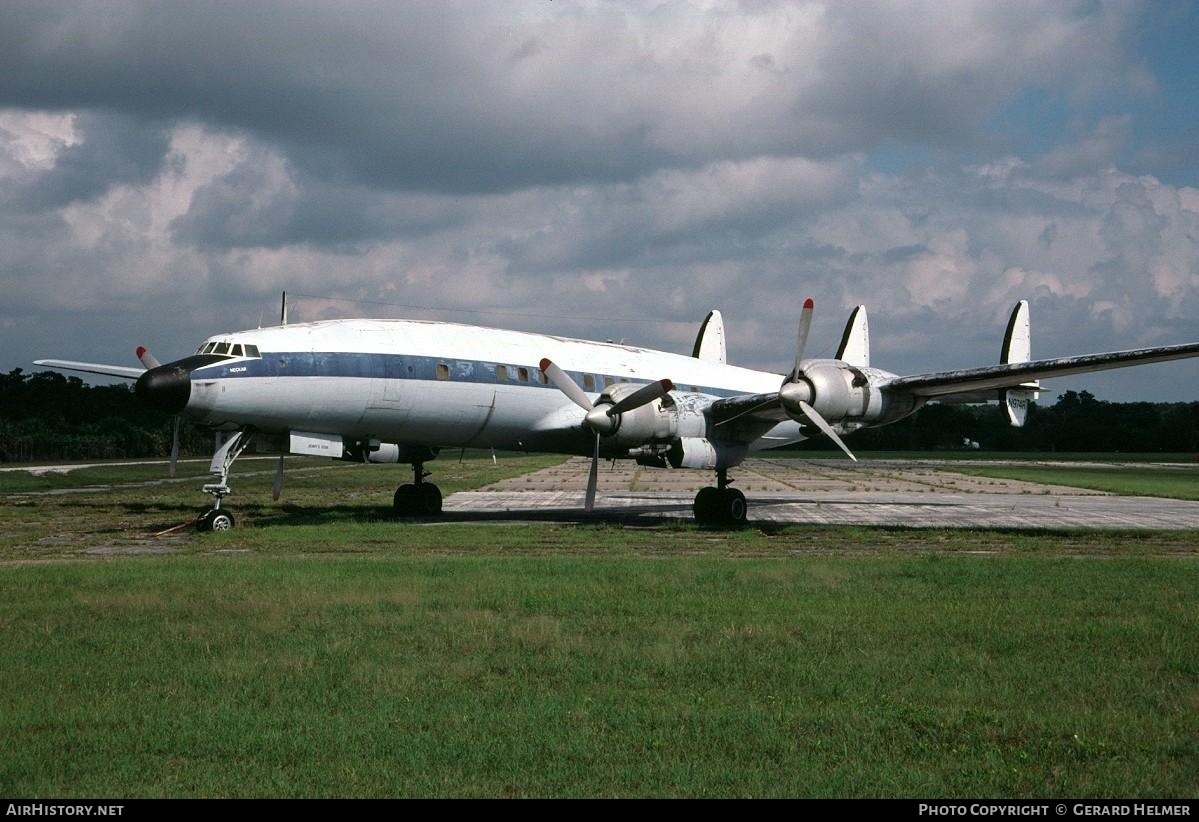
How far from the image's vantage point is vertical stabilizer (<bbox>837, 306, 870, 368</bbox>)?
3045cm

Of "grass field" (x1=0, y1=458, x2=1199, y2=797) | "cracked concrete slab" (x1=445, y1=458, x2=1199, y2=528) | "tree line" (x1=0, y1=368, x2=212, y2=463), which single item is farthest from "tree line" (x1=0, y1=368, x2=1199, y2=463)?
"grass field" (x1=0, y1=458, x2=1199, y2=797)

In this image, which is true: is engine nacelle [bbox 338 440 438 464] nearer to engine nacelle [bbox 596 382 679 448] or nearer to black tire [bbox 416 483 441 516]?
black tire [bbox 416 483 441 516]

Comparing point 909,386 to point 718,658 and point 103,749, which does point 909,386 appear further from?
point 103,749

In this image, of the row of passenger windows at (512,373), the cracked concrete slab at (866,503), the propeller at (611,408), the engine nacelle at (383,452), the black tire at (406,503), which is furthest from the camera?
the black tire at (406,503)

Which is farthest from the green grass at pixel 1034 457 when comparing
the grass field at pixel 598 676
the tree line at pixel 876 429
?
the grass field at pixel 598 676

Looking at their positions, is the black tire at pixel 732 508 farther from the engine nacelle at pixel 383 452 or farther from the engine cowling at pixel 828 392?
the engine nacelle at pixel 383 452

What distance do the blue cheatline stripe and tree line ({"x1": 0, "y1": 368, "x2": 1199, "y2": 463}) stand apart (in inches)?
1832

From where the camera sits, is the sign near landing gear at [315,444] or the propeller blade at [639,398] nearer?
the sign near landing gear at [315,444]

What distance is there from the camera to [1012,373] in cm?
2159

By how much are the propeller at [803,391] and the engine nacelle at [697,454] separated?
6.34ft

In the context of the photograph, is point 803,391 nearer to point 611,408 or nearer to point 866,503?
point 611,408

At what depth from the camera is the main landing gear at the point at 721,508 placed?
76.3 ft

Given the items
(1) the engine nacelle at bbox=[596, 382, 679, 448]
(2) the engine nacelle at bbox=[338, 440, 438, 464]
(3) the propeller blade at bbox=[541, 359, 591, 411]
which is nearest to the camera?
(1) the engine nacelle at bbox=[596, 382, 679, 448]

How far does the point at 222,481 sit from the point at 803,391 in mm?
11501
